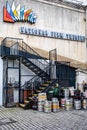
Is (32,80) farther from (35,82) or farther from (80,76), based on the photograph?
(80,76)

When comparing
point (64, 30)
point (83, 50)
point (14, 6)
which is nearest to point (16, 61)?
point (14, 6)

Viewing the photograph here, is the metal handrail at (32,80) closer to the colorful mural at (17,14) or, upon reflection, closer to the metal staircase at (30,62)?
the metal staircase at (30,62)

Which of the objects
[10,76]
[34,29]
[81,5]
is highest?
[81,5]

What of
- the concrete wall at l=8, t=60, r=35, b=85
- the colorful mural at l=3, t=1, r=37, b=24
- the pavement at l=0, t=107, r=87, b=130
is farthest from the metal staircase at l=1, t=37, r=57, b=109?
the pavement at l=0, t=107, r=87, b=130

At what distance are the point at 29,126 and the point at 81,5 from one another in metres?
12.9

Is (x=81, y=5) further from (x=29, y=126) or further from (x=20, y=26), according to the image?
(x=29, y=126)

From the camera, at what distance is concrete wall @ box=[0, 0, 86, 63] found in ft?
49.6

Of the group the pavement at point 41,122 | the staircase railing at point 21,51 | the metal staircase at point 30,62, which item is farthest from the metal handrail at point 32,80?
the pavement at point 41,122

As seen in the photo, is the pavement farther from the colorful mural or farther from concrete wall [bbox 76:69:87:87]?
the colorful mural

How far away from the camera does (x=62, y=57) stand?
16.8 meters

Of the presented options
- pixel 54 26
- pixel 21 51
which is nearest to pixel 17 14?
pixel 21 51

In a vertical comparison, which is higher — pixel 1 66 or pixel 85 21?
pixel 85 21

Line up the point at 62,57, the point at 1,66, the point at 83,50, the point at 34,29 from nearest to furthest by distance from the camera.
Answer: the point at 1,66 < the point at 34,29 < the point at 62,57 < the point at 83,50

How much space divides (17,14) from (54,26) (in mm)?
3186
